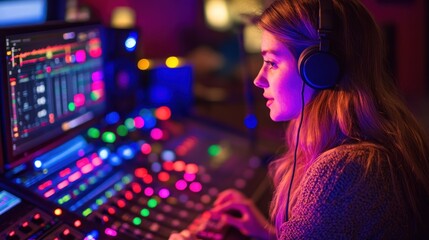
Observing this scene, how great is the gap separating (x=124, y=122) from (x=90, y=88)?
244mm

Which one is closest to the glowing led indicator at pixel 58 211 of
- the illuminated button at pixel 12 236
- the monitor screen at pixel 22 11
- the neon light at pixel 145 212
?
the illuminated button at pixel 12 236

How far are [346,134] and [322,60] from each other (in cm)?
17

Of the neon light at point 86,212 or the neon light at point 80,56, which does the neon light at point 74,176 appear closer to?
the neon light at point 86,212

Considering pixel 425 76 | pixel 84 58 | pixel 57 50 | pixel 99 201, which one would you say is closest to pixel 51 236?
pixel 99 201

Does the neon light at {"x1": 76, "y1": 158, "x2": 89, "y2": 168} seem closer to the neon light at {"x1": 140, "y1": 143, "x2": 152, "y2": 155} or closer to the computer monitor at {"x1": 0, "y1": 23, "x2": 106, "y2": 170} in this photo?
the computer monitor at {"x1": 0, "y1": 23, "x2": 106, "y2": 170}

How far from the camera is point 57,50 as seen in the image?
141cm

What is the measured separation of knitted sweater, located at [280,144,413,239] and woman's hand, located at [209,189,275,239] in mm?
355

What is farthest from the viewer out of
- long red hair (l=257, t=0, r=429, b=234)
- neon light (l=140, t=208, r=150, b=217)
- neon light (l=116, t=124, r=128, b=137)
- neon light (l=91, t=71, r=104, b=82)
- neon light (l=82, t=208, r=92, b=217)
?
neon light (l=116, t=124, r=128, b=137)

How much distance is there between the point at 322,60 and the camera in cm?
107

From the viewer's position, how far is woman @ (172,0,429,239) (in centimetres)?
101

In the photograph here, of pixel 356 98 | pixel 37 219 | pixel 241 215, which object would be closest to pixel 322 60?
pixel 356 98

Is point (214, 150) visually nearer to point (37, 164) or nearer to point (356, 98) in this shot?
point (37, 164)

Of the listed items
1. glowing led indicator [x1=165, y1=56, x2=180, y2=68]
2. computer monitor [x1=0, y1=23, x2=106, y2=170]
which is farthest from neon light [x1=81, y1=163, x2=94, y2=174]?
glowing led indicator [x1=165, y1=56, x2=180, y2=68]

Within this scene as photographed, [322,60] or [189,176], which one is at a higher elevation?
[322,60]
